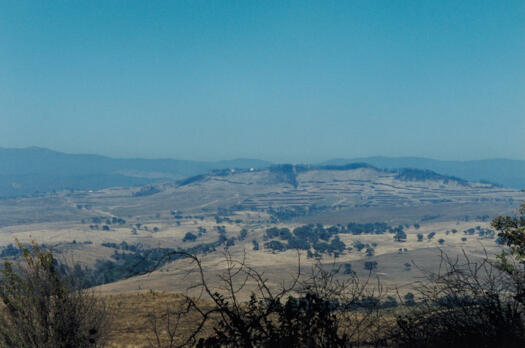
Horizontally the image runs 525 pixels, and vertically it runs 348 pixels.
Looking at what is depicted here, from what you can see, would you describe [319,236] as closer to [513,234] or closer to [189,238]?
[189,238]

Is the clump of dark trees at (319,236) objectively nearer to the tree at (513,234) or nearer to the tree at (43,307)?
the tree at (513,234)

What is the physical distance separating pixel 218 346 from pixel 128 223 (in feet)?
668

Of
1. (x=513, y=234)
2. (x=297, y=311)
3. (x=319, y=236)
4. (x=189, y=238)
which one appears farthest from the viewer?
(x=319, y=236)

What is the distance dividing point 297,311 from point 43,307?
548cm

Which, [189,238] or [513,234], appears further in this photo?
[189,238]

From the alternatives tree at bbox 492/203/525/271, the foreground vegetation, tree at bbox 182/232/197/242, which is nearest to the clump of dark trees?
tree at bbox 182/232/197/242

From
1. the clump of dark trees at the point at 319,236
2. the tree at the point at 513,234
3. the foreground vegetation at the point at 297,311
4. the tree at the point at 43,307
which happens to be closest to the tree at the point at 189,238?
the clump of dark trees at the point at 319,236

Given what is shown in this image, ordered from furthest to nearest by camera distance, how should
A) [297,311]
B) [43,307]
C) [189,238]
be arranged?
[189,238]
[43,307]
[297,311]

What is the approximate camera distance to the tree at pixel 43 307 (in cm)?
730

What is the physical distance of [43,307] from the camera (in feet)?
25.4

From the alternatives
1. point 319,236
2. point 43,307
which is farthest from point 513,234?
point 319,236

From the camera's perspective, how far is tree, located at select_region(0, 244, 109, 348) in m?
7.30

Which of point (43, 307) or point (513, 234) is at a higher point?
point (513, 234)

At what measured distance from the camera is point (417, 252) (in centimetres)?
11056
